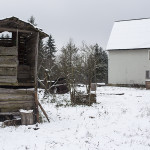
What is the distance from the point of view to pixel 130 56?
127 ft

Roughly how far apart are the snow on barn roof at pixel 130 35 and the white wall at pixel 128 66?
94 centimetres

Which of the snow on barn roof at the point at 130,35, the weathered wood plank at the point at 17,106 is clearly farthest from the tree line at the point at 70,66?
the weathered wood plank at the point at 17,106

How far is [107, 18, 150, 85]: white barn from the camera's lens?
1484 inches

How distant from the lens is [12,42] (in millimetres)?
12336

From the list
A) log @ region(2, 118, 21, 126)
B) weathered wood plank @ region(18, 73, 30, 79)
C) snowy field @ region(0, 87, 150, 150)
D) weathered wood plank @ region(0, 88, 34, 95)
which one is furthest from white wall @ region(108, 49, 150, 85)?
log @ region(2, 118, 21, 126)

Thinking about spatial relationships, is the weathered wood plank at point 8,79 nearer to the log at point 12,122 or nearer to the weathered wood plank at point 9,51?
the weathered wood plank at point 9,51

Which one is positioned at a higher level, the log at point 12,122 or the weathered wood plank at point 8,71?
the weathered wood plank at point 8,71

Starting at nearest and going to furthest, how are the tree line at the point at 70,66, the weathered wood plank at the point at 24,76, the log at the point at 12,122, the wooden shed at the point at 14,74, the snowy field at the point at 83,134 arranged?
the snowy field at the point at 83,134
the log at the point at 12,122
the wooden shed at the point at 14,74
the weathered wood plank at the point at 24,76
the tree line at the point at 70,66

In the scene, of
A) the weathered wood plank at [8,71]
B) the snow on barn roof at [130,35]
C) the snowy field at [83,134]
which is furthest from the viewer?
the snow on barn roof at [130,35]

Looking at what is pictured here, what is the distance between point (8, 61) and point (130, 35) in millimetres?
32841

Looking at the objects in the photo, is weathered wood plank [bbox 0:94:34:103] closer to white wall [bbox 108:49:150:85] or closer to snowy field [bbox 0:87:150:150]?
snowy field [bbox 0:87:150:150]

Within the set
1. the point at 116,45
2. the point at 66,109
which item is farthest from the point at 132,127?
the point at 116,45

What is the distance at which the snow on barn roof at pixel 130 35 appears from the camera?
126 feet

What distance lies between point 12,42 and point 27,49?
0.83 m
